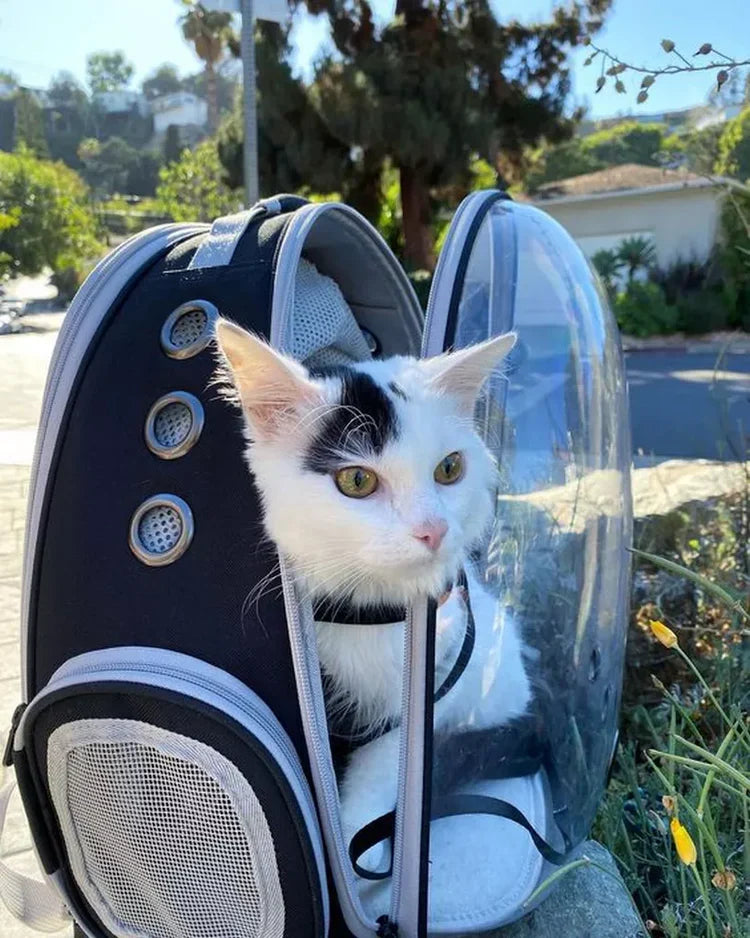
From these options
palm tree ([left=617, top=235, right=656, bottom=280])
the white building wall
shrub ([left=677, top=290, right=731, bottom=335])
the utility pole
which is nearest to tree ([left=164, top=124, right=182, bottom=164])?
the white building wall

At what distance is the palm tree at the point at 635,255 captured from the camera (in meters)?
13.4

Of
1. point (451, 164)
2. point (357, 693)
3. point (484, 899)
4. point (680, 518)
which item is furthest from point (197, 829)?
point (451, 164)

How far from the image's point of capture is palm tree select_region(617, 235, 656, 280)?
13.4m

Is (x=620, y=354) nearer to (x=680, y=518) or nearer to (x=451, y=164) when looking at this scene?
(x=680, y=518)

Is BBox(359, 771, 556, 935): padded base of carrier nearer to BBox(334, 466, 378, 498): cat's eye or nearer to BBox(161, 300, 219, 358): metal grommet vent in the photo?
BBox(334, 466, 378, 498): cat's eye

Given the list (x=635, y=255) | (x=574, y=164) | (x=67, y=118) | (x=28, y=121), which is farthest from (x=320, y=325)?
(x=67, y=118)

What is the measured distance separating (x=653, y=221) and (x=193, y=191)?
10.1m

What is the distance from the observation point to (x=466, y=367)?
3.02ft

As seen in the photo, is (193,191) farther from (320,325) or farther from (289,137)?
(320,325)

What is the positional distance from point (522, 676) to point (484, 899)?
0.32 meters

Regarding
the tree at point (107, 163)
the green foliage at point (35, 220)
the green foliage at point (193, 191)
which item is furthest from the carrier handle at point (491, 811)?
the tree at point (107, 163)

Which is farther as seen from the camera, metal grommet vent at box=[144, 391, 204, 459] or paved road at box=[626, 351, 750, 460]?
paved road at box=[626, 351, 750, 460]

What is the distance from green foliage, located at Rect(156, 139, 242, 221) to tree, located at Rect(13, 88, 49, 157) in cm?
1154

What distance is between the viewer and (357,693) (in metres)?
1.00
